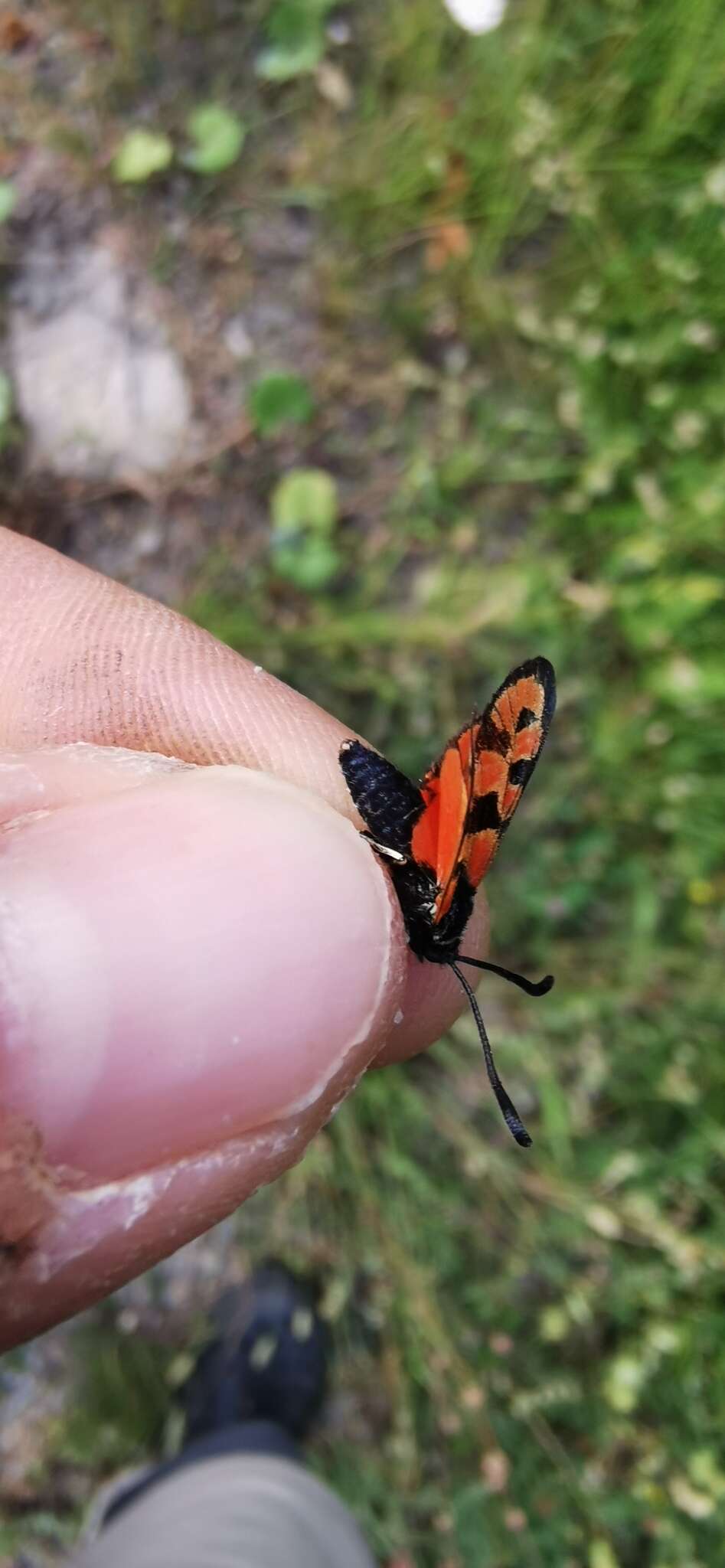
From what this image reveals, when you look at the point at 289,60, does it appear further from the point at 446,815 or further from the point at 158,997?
the point at 158,997

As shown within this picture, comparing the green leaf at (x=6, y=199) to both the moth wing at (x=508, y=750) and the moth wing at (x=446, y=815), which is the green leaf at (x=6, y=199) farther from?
the moth wing at (x=508, y=750)

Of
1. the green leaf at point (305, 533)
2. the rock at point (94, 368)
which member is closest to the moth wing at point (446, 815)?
the green leaf at point (305, 533)

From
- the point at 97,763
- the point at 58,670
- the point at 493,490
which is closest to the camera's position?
the point at 97,763

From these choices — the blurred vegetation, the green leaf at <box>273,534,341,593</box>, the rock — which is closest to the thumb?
the blurred vegetation

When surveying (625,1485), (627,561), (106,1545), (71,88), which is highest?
(71,88)

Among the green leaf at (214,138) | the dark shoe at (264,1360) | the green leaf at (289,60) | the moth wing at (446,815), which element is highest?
the green leaf at (289,60)

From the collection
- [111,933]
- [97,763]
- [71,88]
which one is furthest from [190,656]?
[71,88]

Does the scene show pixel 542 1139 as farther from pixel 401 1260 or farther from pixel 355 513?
pixel 355 513
